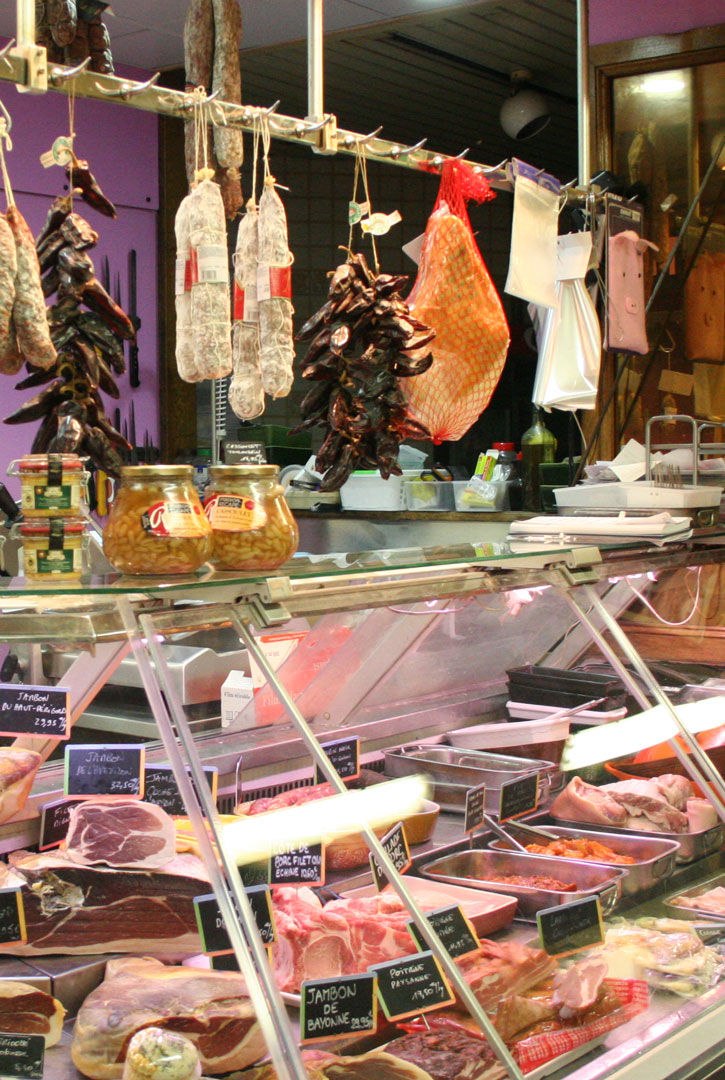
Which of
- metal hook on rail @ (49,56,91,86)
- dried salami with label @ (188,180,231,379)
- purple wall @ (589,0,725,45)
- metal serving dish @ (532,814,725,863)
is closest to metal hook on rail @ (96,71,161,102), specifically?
metal hook on rail @ (49,56,91,86)

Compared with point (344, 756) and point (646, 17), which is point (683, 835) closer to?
point (344, 756)

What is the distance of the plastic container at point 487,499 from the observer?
595 cm

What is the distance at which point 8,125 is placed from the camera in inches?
88.6

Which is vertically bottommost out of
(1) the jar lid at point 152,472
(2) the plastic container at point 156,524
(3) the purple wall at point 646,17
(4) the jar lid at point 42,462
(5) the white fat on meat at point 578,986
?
(5) the white fat on meat at point 578,986

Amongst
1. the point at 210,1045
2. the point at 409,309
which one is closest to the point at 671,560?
the point at 409,309

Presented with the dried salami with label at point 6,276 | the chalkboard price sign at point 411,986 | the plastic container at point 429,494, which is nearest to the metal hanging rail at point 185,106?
the dried salami with label at point 6,276

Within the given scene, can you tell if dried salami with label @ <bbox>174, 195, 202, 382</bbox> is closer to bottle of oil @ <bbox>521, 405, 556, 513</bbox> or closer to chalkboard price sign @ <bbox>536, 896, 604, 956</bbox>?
chalkboard price sign @ <bbox>536, 896, 604, 956</bbox>

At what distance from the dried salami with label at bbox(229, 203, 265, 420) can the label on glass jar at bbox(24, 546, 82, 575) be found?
0.84 m

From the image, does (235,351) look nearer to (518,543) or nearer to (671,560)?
(518,543)

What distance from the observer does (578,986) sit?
2129mm

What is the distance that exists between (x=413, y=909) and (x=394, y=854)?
204mm

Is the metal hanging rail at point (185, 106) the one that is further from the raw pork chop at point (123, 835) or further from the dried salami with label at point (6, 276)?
the raw pork chop at point (123, 835)

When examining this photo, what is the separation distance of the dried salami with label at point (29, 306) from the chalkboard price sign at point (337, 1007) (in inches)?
47.7

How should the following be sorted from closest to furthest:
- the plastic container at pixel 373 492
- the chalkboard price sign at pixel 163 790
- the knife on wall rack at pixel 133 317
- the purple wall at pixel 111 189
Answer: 1. the chalkboard price sign at pixel 163 790
2. the plastic container at pixel 373 492
3. the purple wall at pixel 111 189
4. the knife on wall rack at pixel 133 317
